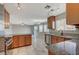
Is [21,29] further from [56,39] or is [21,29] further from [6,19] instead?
[56,39]

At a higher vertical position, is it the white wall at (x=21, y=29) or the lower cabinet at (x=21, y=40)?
the white wall at (x=21, y=29)

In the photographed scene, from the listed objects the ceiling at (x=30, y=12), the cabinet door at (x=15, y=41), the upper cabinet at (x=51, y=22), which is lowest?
the cabinet door at (x=15, y=41)

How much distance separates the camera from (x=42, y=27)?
1843 mm

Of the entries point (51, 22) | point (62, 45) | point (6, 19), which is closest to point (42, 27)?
point (51, 22)

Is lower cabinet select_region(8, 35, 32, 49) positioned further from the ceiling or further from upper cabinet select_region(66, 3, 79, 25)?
upper cabinet select_region(66, 3, 79, 25)

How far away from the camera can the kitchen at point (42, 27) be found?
1.72 m

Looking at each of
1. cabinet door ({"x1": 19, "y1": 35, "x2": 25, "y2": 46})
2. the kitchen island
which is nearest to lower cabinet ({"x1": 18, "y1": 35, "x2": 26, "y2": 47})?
cabinet door ({"x1": 19, "y1": 35, "x2": 25, "y2": 46})

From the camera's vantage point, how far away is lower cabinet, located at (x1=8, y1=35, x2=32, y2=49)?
1.84 m

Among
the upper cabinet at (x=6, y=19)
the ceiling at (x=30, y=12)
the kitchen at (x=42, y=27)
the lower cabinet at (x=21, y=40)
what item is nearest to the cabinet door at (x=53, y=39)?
the kitchen at (x=42, y=27)

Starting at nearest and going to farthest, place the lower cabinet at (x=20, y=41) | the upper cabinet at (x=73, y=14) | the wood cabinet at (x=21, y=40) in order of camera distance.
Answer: the upper cabinet at (x=73, y=14)
the lower cabinet at (x=20, y=41)
the wood cabinet at (x=21, y=40)

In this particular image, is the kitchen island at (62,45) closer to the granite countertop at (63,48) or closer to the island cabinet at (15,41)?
the granite countertop at (63,48)

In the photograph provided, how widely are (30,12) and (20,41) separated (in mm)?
529
